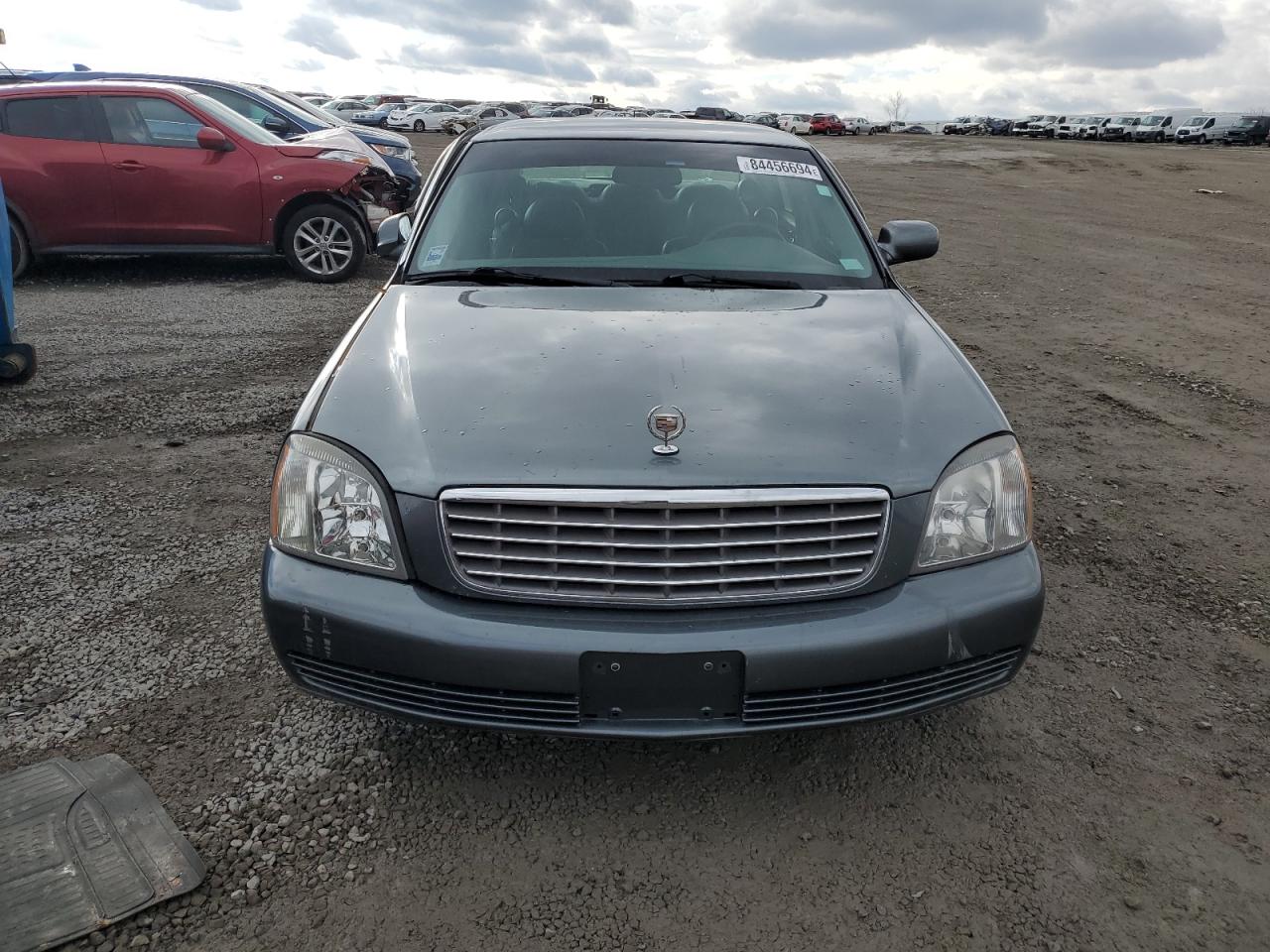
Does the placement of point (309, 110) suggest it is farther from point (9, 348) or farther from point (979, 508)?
point (979, 508)

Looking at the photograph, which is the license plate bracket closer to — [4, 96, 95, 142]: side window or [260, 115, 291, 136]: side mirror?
[4, 96, 95, 142]: side window

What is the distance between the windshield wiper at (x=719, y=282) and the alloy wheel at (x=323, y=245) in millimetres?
6563

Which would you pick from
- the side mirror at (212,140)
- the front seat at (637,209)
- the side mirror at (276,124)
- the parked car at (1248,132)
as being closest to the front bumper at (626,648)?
the front seat at (637,209)

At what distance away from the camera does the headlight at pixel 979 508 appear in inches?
87.3

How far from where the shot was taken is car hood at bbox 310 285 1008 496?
7.04 ft

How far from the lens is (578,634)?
203 cm

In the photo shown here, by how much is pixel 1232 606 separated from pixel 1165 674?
0.62 meters

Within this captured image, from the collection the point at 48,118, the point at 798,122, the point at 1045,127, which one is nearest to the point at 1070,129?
the point at 1045,127

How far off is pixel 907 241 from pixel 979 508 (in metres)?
1.97

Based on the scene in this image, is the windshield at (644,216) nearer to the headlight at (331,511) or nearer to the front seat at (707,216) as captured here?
the front seat at (707,216)

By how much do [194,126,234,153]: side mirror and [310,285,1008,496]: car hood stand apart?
21.4 feet

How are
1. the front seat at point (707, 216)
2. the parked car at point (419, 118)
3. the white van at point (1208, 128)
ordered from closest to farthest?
the front seat at point (707, 216) → the white van at point (1208, 128) → the parked car at point (419, 118)

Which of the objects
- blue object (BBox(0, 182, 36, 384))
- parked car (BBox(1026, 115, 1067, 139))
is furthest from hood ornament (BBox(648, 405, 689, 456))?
parked car (BBox(1026, 115, 1067, 139))

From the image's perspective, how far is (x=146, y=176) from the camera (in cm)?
837
